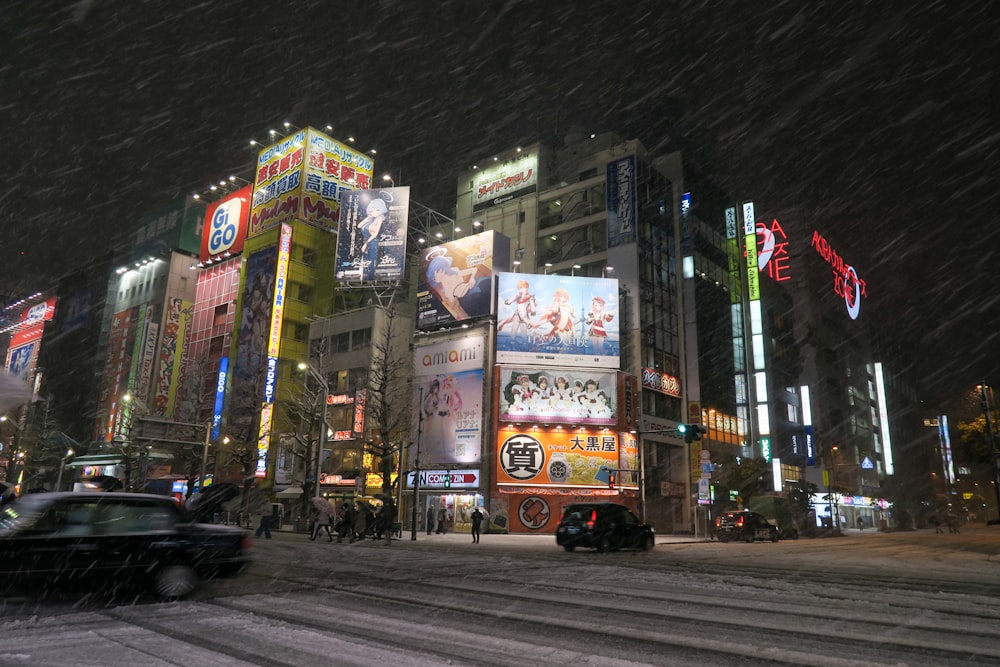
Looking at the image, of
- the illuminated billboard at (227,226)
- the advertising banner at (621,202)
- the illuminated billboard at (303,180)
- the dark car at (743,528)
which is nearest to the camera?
the dark car at (743,528)

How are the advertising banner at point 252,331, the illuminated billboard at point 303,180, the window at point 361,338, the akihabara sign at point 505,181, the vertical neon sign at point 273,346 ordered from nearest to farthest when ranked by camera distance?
the vertical neon sign at point 273,346 < the window at point 361,338 < the advertising banner at point 252,331 < the illuminated billboard at point 303,180 < the akihabara sign at point 505,181

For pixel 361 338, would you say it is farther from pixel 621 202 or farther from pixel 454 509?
pixel 621 202

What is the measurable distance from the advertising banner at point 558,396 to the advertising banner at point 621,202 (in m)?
12.2

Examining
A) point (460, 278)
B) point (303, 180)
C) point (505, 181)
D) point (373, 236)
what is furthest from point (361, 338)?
point (505, 181)

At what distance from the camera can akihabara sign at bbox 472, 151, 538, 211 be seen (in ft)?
191

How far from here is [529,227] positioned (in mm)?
55875

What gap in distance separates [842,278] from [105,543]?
3626 inches

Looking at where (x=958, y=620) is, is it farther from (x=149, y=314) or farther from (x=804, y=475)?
(x=149, y=314)

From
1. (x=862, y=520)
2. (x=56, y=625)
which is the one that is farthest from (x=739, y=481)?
(x=56, y=625)

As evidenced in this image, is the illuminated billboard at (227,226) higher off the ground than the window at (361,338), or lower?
higher

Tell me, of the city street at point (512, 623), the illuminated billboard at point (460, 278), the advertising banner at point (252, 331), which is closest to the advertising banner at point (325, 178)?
the advertising banner at point (252, 331)

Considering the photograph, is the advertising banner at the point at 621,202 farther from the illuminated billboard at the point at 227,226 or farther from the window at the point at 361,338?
the illuminated billboard at the point at 227,226

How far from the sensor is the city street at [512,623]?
521 cm

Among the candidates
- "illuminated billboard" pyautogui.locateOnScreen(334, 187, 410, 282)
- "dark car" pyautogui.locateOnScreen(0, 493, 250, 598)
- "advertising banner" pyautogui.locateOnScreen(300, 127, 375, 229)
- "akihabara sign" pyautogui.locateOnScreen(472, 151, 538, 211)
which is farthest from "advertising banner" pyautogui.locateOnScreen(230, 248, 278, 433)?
"dark car" pyautogui.locateOnScreen(0, 493, 250, 598)
